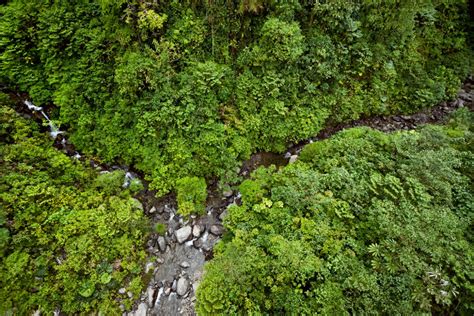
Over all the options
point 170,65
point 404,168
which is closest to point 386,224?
point 404,168

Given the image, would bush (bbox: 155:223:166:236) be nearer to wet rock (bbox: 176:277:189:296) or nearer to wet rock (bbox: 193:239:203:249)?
wet rock (bbox: 193:239:203:249)

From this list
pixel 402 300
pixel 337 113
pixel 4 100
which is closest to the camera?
pixel 402 300

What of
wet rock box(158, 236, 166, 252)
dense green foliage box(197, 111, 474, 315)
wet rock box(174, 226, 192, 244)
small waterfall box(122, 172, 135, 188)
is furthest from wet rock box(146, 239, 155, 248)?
dense green foliage box(197, 111, 474, 315)

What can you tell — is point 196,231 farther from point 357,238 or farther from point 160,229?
point 357,238

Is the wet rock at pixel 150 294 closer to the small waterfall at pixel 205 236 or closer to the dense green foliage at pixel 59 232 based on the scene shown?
the dense green foliage at pixel 59 232

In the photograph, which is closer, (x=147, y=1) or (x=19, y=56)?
(x=147, y=1)

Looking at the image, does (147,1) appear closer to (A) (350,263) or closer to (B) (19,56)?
(B) (19,56)

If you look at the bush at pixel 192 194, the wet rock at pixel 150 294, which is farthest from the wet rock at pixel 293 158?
the wet rock at pixel 150 294
